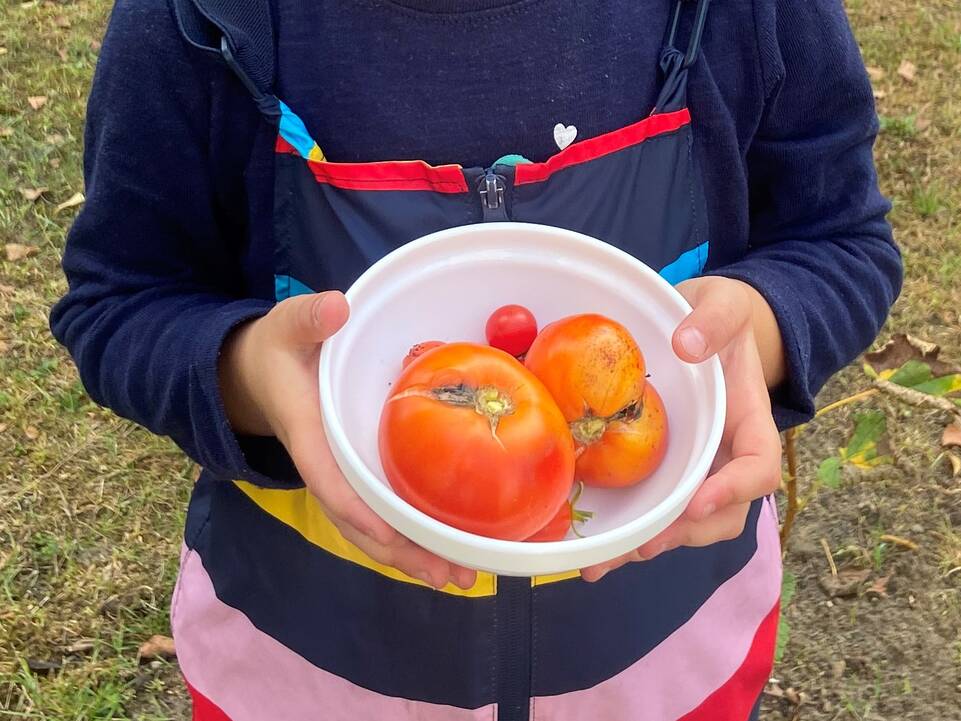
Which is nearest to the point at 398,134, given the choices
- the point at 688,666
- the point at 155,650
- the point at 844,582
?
the point at 688,666

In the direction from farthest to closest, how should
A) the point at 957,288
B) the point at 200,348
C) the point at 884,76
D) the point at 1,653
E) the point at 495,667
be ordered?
the point at 884,76, the point at 957,288, the point at 1,653, the point at 495,667, the point at 200,348

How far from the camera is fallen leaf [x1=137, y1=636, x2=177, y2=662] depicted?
65.1 inches

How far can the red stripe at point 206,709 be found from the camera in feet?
3.62

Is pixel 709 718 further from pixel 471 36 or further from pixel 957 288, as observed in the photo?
pixel 957 288

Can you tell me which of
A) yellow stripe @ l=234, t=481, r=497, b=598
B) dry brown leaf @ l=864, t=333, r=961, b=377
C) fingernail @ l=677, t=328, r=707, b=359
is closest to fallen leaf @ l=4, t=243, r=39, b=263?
yellow stripe @ l=234, t=481, r=497, b=598

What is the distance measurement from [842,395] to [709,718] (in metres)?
1.08

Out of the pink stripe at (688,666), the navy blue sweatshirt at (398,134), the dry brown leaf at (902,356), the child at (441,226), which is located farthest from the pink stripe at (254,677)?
the dry brown leaf at (902,356)

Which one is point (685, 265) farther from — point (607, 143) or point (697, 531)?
point (697, 531)

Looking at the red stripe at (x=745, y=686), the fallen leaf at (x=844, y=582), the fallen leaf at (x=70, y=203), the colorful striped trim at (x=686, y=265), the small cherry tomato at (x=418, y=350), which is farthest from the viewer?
the fallen leaf at (x=70, y=203)

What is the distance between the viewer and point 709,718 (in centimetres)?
109

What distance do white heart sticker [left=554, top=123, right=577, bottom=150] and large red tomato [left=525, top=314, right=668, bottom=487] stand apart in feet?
0.77

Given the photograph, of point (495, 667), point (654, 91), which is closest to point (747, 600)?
point (495, 667)

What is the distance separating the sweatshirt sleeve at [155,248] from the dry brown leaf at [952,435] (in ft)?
4.87

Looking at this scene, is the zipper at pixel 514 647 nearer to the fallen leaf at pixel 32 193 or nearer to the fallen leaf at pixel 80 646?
the fallen leaf at pixel 80 646
